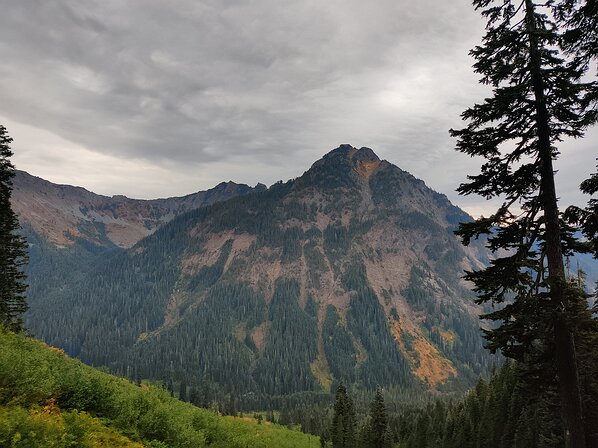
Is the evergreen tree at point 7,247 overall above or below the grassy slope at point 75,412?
above

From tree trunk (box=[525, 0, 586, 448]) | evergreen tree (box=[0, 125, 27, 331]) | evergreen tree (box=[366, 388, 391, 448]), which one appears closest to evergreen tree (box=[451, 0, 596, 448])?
tree trunk (box=[525, 0, 586, 448])

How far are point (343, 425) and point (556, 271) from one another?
256 ft

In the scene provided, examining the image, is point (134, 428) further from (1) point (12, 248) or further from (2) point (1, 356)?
(1) point (12, 248)

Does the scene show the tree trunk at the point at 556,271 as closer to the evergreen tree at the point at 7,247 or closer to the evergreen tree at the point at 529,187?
the evergreen tree at the point at 529,187

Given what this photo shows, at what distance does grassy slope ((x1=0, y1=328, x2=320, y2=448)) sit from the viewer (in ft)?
38.1

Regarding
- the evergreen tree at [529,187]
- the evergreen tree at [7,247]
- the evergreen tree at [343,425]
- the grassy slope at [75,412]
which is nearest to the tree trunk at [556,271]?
the evergreen tree at [529,187]

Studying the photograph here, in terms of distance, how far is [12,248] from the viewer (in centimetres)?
4606

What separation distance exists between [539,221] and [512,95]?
4.45 metres

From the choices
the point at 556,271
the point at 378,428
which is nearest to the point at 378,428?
the point at 378,428

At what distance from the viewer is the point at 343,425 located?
79.5 metres

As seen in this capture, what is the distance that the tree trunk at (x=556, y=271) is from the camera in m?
12.1

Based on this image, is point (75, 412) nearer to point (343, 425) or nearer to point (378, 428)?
point (378, 428)

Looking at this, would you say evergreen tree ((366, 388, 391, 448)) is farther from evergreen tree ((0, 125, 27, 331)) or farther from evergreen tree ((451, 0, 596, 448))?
evergreen tree ((451, 0, 596, 448))

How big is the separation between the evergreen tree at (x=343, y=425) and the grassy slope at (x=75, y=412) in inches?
2478
